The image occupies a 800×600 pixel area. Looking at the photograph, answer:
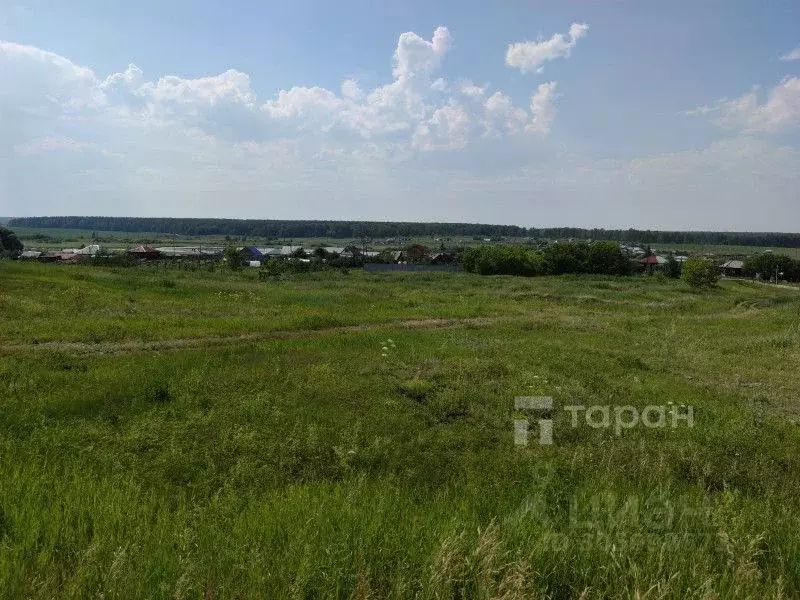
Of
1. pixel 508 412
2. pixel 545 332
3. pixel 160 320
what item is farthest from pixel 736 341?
pixel 160 320

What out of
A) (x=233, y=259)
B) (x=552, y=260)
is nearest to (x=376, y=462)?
(x=233, y=259)

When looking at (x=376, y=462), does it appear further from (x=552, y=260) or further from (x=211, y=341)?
(x=552, y=260)

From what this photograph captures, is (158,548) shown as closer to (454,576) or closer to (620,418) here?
(454,576)

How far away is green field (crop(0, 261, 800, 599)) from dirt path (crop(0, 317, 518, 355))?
16 centimetres

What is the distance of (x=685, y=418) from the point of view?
1086 centimetres

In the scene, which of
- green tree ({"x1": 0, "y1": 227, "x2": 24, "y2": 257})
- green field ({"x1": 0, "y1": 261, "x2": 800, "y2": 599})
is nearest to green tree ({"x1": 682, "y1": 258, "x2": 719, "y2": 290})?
green field ({"x1": 0, "y1": 261, "x2": 800, "y2": 599})

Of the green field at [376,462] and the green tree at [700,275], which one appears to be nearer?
the green field at [376,462]

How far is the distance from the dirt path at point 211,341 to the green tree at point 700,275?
39114 mm

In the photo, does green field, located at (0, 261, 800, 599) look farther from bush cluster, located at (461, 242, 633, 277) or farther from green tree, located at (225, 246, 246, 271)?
bush cluster, located at (461, 242, 633, 277)

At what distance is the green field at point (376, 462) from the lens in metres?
3.42

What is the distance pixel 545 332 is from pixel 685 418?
38.4 feet

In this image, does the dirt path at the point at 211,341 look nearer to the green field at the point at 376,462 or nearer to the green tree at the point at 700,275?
the green field at the point at 376,462

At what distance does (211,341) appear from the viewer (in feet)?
58.3

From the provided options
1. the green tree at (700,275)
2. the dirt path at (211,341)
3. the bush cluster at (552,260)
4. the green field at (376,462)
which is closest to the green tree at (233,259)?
the bush cluster at (552,260)
